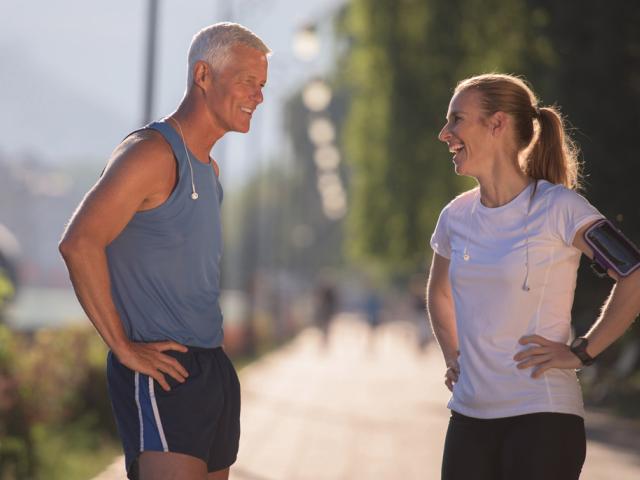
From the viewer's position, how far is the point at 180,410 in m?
4.09

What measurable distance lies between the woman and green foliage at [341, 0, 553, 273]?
17532 millimetres

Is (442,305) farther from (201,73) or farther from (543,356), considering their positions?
(201,73)

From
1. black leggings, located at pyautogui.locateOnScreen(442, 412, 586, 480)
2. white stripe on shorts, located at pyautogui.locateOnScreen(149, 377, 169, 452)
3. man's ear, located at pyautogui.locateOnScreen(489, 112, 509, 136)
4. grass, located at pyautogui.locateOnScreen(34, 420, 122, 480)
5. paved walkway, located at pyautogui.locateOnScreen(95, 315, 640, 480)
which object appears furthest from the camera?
paved walkway, located at pyautogui.locateOnScreen(95, 315, 640, 480)

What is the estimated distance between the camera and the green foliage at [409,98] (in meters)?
23.4

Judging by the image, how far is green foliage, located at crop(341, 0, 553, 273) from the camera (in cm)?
2341

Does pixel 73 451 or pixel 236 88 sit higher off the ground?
pixel 236 88

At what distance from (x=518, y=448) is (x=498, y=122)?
102 cm

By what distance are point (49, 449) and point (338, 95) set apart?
210 ft

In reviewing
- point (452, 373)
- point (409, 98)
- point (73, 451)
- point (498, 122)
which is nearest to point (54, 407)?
point (73, 451)

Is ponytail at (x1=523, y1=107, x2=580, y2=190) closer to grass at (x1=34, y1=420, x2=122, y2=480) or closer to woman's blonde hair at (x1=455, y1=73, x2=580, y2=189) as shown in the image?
woman's blonde hair at (x1=455, y1=73, x2=580, y2=189)

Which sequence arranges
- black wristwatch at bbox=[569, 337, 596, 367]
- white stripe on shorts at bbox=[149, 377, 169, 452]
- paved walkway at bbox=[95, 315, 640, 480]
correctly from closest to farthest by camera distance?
white stripe on shorts at bbox=[149, 377, 169, 452], black wristwatch at bbox=[569, 337, 596, 367], paved walkway at bbox=[95, 315, 640, 480]

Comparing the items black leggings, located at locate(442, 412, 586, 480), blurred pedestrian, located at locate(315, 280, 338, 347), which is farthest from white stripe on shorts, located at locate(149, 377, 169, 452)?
blurred pedestrian, located at locate(315, 280, 338, 347)

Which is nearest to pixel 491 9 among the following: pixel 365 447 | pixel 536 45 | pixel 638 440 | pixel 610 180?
pixel 536 45

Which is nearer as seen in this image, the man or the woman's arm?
the man
